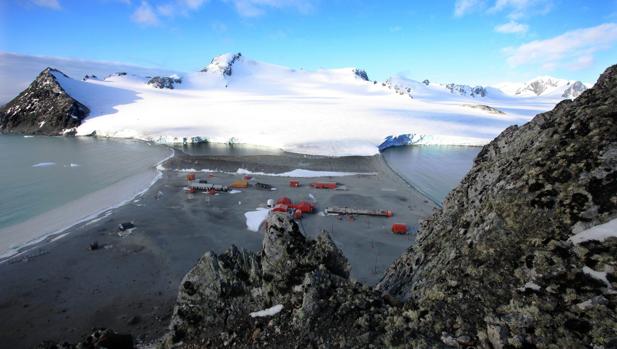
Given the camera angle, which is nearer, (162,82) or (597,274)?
(597,274)

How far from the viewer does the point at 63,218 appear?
28859 mm

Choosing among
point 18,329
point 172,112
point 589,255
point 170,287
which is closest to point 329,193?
point 170,287

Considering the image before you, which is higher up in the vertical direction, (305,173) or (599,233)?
(599,233)

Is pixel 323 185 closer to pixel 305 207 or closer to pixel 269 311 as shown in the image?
pixel 305 207

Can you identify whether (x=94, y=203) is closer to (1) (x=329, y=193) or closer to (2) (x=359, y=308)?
(1) (x=329, y=193)

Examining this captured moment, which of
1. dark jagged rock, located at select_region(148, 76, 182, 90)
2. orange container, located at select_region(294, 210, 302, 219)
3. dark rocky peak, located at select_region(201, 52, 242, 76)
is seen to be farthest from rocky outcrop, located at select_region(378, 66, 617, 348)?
dark rocky peak, located at select_region(201, 52, 242, 76)

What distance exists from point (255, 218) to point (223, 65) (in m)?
176

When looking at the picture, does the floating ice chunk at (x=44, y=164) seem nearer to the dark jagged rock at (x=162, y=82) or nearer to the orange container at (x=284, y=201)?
the orange container at (x=284, y=201)

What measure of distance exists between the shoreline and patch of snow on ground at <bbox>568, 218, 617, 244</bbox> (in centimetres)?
2763

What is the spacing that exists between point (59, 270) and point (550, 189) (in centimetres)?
2360

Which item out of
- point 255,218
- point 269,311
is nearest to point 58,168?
point 255,218

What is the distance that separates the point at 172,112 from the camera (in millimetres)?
92188

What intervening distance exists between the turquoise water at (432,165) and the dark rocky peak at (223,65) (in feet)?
447

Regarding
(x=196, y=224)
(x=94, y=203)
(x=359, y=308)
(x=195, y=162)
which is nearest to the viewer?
(x=359, y=308)
